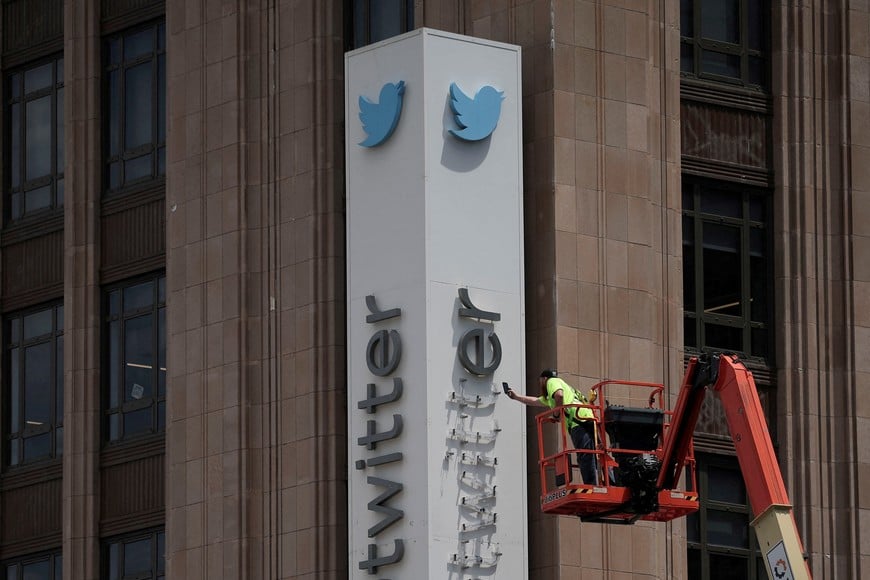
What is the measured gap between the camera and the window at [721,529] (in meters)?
48.8

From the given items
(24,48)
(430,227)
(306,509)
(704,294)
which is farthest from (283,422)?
(24,48)

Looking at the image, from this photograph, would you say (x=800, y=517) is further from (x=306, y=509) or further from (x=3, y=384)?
(x=3, y=384)

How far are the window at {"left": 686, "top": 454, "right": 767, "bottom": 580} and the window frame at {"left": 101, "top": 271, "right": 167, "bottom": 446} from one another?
36.0 ft

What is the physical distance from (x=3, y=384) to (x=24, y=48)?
7.59m

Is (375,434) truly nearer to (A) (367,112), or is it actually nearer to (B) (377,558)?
(B) (377,558)

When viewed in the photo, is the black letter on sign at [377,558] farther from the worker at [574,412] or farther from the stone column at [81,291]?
the stone column at [81,291]

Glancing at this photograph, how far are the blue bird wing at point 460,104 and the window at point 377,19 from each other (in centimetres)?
380

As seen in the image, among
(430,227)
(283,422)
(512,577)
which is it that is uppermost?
(430,227)

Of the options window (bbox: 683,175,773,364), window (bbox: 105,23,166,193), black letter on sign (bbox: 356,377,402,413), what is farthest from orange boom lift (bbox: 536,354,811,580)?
window (bbox: 105,23,166,193)

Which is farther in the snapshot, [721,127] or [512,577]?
[721,127]

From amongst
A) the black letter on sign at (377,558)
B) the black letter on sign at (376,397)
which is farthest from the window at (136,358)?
the black letter on sign at (377,558)

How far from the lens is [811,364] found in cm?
5031

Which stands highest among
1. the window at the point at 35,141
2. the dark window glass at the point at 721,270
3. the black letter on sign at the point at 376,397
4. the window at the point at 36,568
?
the window at the point at 35,141

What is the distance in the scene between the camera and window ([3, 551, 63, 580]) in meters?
53.6
